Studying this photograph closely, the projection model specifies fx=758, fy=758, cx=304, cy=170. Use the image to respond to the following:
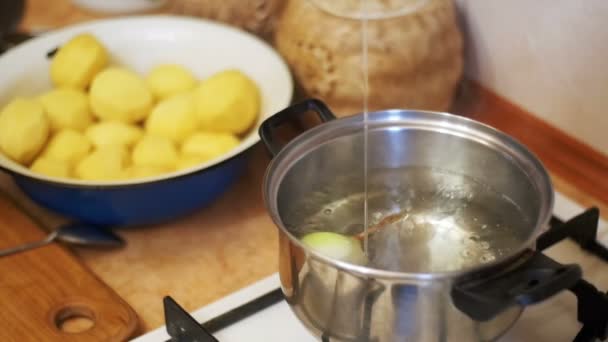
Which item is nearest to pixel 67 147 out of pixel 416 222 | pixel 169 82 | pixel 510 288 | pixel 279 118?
pixel 169 82

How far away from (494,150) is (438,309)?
16 centimetres

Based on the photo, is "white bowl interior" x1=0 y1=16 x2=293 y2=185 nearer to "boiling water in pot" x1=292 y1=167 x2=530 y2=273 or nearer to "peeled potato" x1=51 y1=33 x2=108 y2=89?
"peeled potato" x1=51 y1=33 x2=108 y2=89

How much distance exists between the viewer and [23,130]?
0.75 metres

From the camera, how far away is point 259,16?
93 centimetres

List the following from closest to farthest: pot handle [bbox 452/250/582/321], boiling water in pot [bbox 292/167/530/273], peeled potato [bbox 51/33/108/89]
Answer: pot handle [bbox 452/250/582/321], boiling water in pot [bbox 292/167/530/273], peeled potato [bbox 51/33/108/89]

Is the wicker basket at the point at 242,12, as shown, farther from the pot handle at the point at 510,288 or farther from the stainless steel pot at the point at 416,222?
the pot handle at the point at 510,288

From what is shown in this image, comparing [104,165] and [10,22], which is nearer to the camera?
[104,165]

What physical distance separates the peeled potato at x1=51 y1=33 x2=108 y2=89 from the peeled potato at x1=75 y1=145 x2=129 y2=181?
0.37 ft

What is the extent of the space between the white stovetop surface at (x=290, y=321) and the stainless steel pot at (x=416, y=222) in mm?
103

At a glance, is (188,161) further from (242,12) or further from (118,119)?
(242,12)

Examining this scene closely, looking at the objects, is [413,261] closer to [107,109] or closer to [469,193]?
[469,193]

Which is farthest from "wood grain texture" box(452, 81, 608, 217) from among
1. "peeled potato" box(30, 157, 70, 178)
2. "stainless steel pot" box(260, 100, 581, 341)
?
"peeled potato" box(30, 157, 70, 178)

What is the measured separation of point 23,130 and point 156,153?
0.13 m

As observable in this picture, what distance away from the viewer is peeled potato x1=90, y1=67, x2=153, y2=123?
2.67ft
